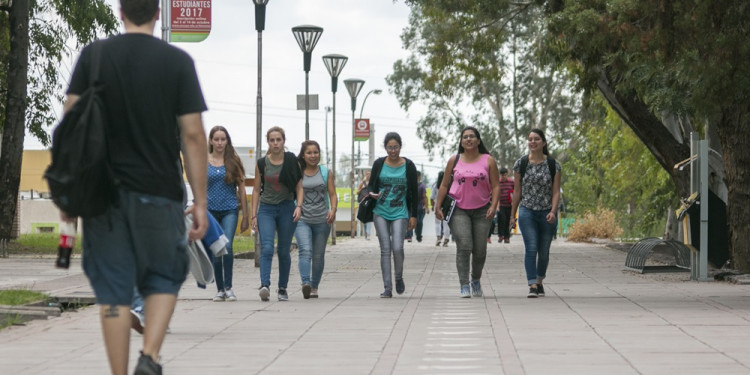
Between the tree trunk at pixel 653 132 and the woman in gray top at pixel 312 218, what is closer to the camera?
the woman in gray top at pixel 312 218

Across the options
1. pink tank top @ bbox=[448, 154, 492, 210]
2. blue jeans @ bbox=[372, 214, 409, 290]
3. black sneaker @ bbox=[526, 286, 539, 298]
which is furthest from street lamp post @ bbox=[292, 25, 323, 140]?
black sneaker @ bbox=[526, 286, 539, 298]

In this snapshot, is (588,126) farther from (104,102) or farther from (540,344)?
(104,102)

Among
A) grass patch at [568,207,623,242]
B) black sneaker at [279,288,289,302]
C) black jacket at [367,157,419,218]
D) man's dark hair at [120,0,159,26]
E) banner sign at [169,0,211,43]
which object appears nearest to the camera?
man's dark hair at [120,0,159,26]

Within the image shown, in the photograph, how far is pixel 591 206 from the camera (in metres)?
39.6

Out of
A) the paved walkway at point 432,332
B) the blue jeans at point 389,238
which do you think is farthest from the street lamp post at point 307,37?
the blue jeans at point 389,238

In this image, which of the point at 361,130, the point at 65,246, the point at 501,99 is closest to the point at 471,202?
the point at 65,246

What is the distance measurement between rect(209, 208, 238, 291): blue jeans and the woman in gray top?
2.81ft

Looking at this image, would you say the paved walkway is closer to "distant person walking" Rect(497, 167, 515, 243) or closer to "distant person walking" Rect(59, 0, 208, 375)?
"distant person walking" Rect(59, 0, 208, 375)

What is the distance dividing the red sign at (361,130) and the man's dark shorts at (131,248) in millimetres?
34686

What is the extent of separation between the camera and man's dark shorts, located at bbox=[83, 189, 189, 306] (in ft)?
18.2

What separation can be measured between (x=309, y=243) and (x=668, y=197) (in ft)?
65.6

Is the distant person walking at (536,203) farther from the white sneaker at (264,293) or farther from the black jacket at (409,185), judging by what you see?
the white sneaker at (264,293)

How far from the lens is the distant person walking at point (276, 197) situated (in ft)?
43.4

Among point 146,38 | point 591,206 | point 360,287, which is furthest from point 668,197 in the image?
point 146,38
